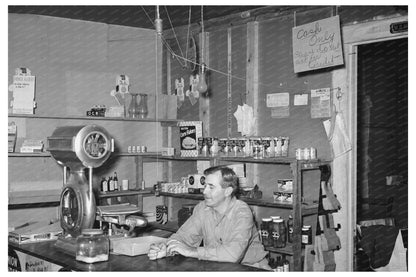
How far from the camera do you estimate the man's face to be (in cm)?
398

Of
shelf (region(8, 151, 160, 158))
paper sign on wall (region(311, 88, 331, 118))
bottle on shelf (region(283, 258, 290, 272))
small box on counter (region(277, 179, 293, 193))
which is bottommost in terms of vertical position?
bottle on shelf (region(283, 258, 290, 272))

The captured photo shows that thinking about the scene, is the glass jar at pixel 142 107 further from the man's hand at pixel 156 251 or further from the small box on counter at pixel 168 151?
the man's hand at pixel 156 251

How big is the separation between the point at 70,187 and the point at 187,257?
2.84 ft

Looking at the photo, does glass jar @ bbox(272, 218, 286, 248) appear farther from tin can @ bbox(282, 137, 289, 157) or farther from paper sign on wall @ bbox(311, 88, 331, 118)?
paper sign on wall @ bbox(311, 88, 331, 118)

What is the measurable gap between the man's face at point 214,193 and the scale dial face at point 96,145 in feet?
3.23

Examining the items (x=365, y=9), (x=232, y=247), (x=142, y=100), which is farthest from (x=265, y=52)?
(x=232, y=247)

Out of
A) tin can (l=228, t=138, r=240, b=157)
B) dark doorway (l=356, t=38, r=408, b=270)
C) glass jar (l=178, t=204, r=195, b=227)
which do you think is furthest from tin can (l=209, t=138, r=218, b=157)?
dark doorway (l=356, t=38, r=408, b=270)

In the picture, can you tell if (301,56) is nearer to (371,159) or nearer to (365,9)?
(365,9)

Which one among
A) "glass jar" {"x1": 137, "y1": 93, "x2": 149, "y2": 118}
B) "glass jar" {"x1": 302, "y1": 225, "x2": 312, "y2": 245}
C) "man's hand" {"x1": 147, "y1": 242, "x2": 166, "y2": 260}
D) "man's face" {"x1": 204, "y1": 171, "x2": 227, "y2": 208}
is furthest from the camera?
"glass jar" {"x1": 137, "y1": 93, "x2": 149, "y2": 118}

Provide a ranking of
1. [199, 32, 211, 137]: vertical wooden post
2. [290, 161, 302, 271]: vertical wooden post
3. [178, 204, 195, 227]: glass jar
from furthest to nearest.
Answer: [199, 32, 211, 137]: vertical wooden post → [178, 204, 195, 227]: glass jar → [290, 161, 302, 271]: vertical wooden post

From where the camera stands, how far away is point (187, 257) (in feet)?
10.8

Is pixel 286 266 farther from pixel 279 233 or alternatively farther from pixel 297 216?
pixel 297 216

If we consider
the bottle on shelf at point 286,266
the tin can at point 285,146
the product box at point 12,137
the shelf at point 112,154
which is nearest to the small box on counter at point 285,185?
the tin can at point 285,146

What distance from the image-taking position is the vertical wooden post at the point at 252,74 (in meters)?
5.85
